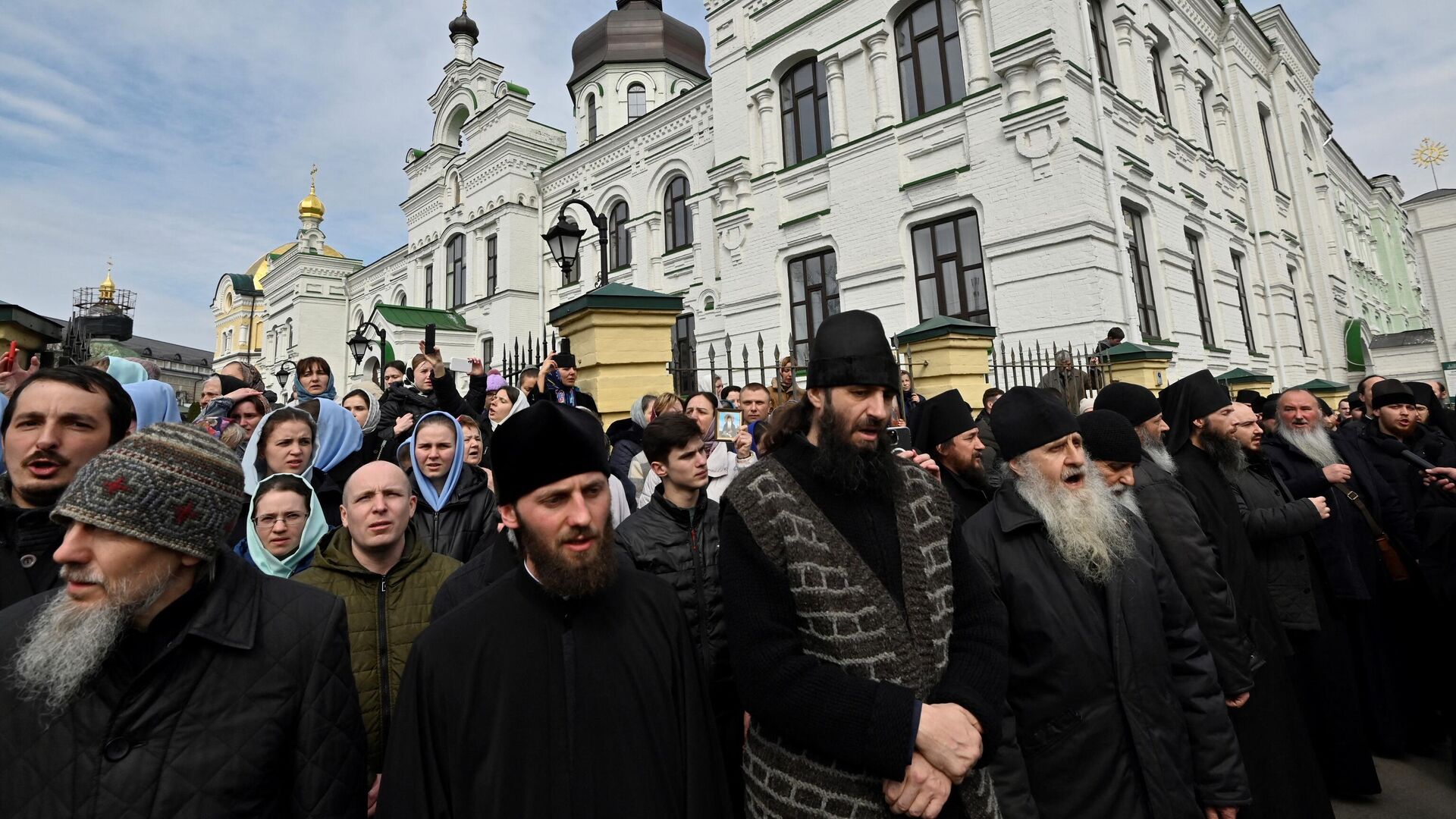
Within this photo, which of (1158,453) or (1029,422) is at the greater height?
(1029,422)

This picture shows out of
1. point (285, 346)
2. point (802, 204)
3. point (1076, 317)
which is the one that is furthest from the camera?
point (285, 346)

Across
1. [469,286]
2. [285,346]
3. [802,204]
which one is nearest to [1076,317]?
[802,204]

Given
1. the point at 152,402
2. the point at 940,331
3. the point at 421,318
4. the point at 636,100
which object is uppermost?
the point at 636,100

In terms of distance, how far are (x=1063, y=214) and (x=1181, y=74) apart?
7675mm

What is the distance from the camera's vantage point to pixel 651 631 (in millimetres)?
1763

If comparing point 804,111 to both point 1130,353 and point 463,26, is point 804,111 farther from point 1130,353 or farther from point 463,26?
point 463,26

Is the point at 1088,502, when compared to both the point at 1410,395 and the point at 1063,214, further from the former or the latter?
the point at 1063,214

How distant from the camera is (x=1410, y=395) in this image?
4609mm

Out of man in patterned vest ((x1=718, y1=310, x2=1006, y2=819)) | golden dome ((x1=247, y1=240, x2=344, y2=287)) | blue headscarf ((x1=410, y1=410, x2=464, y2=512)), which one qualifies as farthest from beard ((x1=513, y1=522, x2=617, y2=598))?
golden dome ((x1=247, y1=240, x2=344, y2=287))

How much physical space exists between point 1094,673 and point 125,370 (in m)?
4.88

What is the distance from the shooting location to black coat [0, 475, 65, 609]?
1.88m

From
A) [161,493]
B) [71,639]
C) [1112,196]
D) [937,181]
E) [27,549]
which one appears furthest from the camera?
[937,181]

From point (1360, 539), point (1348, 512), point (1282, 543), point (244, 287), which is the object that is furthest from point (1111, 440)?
point (244, 287)

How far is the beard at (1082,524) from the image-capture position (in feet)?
7.66
